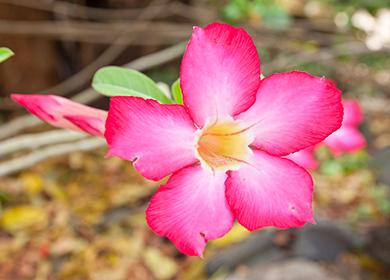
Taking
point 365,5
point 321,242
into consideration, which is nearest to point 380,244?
point 321,242

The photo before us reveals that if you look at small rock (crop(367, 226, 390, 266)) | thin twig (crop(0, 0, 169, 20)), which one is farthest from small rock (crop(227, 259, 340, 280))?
thin twig (crop(0, 0, 169, 20))

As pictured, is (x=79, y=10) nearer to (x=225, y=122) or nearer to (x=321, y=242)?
(x=321, y=242)

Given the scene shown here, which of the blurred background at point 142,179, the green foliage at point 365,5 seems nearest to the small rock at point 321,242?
the blurred background at point 142,179

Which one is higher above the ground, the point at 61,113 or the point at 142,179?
the point at 61,113

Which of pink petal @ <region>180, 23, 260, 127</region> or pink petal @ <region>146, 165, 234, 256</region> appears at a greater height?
pink petal @ <region>180, 23, 260, 127</region>

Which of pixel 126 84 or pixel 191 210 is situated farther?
pixel 126 84

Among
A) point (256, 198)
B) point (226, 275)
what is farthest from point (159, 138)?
point (226, 275)

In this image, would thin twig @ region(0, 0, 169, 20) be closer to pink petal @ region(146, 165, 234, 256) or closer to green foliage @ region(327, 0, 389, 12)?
green foliage @ region(327, 0, 389, 12)
